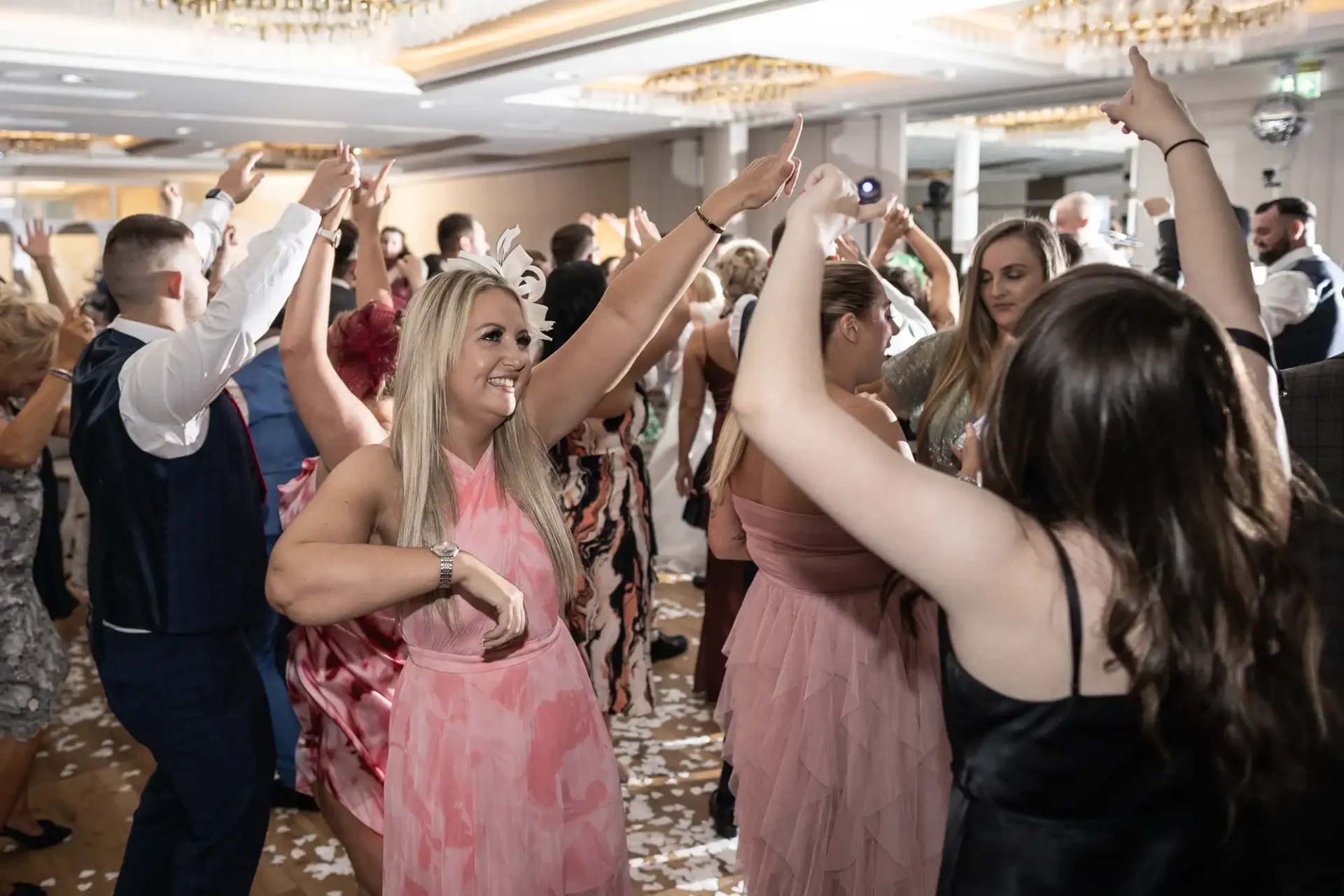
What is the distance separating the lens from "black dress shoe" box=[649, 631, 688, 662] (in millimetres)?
4277

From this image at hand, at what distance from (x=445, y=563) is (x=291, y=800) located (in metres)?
2.08

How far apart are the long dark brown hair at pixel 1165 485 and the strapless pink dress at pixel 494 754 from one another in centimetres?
82

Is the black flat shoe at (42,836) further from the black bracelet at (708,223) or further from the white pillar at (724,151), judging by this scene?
the white pillar at (724,151)

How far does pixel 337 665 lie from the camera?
202cm

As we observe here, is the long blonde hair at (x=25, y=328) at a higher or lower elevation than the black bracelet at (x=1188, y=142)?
lower

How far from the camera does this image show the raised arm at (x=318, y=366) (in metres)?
1.87

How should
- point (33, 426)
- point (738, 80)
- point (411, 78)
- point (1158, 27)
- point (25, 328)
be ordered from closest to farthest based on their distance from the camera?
point (33, 426) < point (25, 328) < point (1158, 27) < point (738, 80) < point (411, 78)

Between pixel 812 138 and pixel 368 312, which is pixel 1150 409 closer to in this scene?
pixel 368 312

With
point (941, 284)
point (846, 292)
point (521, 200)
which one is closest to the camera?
point (846, 292)

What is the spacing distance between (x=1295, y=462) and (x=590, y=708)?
1058 mm

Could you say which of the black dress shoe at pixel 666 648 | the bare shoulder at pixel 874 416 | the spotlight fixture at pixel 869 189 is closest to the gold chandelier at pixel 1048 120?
the spotlight fixture at pixel 869 189

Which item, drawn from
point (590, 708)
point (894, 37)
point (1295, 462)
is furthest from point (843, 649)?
point (894, 37)

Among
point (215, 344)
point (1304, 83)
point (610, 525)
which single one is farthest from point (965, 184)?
point (215, 344)

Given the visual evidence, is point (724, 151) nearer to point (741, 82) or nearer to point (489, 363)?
point (741, 82)
